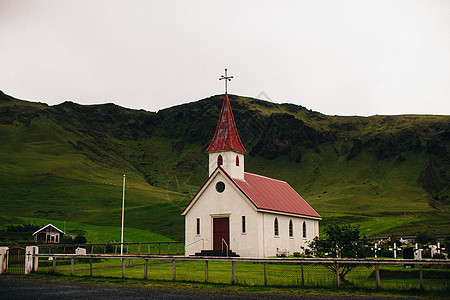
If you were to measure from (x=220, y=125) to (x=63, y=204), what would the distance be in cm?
7993

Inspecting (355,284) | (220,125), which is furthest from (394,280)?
(220,125)

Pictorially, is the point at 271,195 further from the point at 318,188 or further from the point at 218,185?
the point at 318,188

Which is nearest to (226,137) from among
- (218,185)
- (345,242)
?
(218,185)

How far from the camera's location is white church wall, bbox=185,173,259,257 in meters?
42.1

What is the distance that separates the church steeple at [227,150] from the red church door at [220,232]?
14.5 feet

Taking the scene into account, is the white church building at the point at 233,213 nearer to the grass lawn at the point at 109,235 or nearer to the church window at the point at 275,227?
the church window at the point at 275,227

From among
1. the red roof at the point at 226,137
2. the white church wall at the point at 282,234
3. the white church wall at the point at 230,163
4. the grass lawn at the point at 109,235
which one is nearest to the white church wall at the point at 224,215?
the white church wall at the point at 230,163

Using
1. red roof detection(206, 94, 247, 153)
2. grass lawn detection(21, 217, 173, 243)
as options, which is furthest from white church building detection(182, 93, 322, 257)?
grass lawn detection(21, 217, 173, 243)

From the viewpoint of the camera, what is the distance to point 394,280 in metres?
21.2

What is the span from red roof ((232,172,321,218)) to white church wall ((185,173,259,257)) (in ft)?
4.01

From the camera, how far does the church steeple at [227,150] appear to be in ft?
148

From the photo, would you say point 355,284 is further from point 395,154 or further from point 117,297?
point 395,154

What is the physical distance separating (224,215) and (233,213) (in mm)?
941

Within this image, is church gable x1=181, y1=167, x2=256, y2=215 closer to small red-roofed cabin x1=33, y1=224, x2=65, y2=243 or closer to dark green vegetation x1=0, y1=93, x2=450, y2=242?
small red-roofed cabin x1=33, y1=224, x2=65, y2=243
